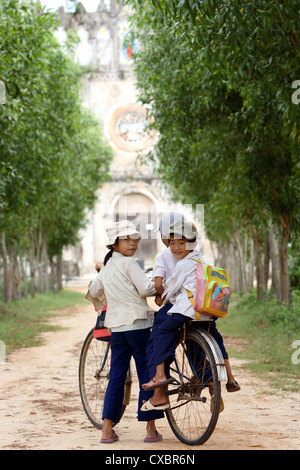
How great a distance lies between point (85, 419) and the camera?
21.4 ft

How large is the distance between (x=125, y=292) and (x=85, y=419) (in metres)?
1.54

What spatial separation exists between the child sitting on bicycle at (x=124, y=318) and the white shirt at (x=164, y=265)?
11 centimetres

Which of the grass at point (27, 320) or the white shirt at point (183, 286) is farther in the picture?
the grass at point (27, 320)

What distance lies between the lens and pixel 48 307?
25125mm

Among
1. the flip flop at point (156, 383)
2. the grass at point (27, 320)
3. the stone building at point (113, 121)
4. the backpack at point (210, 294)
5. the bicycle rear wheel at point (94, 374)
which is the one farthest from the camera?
the stone building at point (113, 121)

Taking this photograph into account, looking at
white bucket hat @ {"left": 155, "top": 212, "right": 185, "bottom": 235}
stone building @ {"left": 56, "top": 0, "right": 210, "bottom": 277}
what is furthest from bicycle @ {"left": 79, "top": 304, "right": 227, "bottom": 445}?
stone building @ {"left": 56, "top": 0, "right": 210, "bottom": 277}

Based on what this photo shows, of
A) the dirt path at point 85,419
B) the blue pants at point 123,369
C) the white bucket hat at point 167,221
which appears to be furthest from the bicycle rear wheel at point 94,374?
the white bucket hat at point 167,221

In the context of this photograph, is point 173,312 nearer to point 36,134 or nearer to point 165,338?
point 165,338

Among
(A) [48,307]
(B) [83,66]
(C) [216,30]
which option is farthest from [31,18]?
(B) [83,66]

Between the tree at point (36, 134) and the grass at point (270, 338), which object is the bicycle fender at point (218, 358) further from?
the tree at point (36, 134)

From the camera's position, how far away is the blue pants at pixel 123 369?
18.3 feet

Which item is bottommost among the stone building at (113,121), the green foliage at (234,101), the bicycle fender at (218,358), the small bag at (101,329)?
the bicycle fender at (218,358)

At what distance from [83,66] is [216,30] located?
46133mm

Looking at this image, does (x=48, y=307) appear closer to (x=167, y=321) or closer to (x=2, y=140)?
(x=2, y=140)
